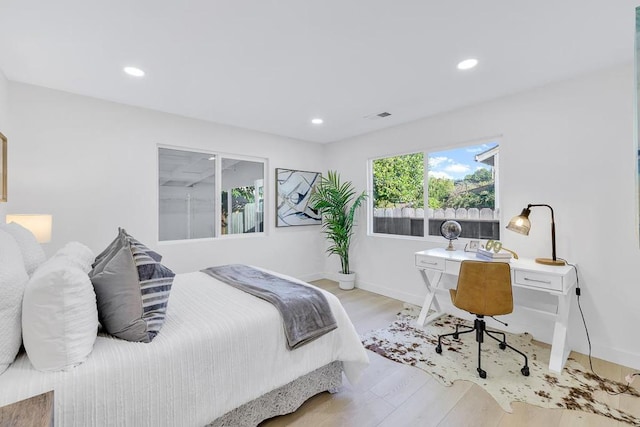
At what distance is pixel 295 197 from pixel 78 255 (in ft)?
10.3

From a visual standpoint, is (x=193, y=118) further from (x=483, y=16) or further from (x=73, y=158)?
(x=483, y=16)

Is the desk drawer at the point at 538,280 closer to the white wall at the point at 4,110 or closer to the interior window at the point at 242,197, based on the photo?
the interior window at the point at 242,197

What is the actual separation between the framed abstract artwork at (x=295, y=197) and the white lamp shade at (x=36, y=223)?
267 cm

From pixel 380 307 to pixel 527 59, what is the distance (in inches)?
116

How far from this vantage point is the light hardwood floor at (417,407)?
1741mm

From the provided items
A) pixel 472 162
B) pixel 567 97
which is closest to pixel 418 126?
pixel 472 162

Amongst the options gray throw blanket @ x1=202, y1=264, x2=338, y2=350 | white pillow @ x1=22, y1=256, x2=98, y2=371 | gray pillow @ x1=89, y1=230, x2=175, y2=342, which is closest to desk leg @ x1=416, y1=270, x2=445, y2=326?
gray throw blanket @ x1=202, y1=264, x2=338, y2=350

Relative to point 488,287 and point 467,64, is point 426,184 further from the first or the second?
point 488,287

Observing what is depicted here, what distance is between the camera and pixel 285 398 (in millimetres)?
1737

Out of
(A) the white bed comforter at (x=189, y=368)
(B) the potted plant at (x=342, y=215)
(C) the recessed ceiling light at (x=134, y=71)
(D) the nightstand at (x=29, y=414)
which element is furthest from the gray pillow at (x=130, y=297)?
(B) the potted plant at (x=342, y=215)

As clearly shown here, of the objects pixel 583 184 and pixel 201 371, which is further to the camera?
pixel 583 184

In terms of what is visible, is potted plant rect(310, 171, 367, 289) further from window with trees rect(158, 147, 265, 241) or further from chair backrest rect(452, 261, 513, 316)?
chair backrest rect(452, 261, 513, 316)

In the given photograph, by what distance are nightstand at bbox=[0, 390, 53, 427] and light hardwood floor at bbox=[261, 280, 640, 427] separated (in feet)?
4.00

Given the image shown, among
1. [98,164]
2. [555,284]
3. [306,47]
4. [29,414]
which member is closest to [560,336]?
[555,284]
